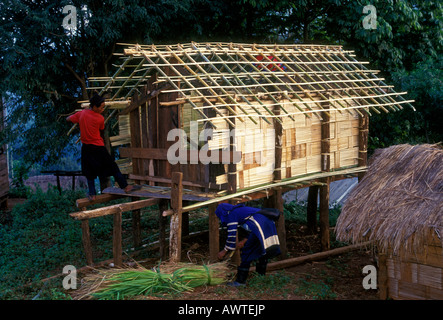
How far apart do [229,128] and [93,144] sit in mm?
2662

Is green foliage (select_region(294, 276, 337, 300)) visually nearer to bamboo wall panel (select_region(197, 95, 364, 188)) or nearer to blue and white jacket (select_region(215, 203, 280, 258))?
blue and white jacket (select_region(215, 203, 280, 258))

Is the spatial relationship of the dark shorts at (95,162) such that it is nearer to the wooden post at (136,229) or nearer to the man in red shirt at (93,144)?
the man in red shirt at (93,144)

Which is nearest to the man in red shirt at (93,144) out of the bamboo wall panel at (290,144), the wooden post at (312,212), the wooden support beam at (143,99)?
the wooden support beam at (143,99)

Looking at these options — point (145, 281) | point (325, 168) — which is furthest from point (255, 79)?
point (145, 281)

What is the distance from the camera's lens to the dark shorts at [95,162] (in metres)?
10.1

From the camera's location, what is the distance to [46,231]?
1403 cm

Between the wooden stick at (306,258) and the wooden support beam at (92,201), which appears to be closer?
the wooden support beam at (92,201)

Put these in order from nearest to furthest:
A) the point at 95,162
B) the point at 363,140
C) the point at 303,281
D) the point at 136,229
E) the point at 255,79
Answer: the point at 303,281 < the point at 95,162 < the point at 255,79 < the point at 136,229 < the point at 363,140

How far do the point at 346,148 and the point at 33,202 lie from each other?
9.62 metres

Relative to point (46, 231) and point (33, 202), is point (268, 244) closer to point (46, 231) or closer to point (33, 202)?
point (46, 231)

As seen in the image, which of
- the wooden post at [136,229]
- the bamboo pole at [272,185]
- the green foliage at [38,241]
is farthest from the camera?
the wooden post at [136,229]

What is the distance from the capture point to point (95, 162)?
10.2 meters

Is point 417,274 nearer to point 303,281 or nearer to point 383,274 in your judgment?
point 383,274
